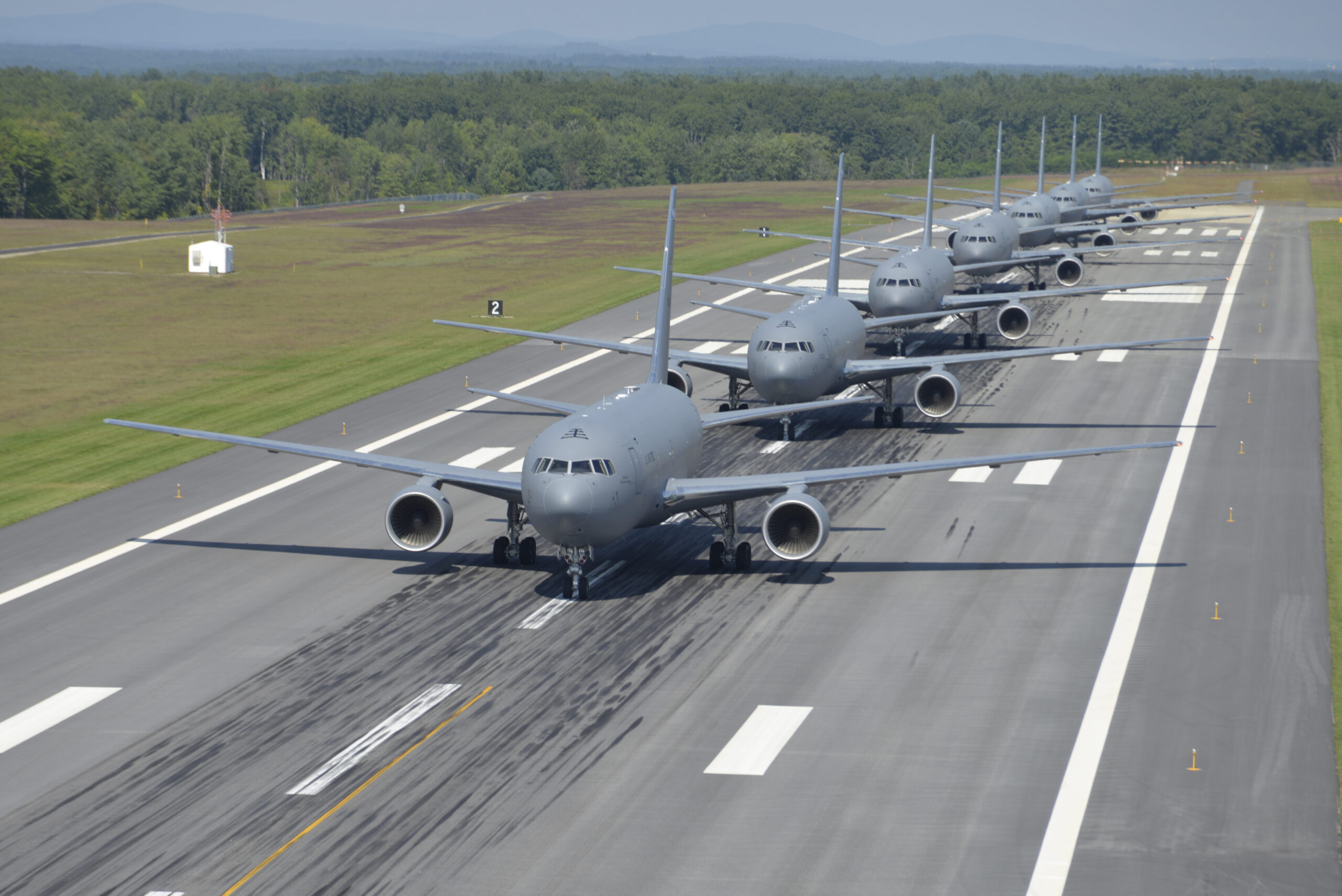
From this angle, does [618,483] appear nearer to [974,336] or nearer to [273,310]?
[974,336]

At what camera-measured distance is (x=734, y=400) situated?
2244 inches

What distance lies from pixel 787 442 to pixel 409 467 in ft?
61.5

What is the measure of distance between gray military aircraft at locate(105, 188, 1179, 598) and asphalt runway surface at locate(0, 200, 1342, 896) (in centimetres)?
149

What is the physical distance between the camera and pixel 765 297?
9431cm

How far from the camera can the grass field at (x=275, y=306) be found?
191 ft

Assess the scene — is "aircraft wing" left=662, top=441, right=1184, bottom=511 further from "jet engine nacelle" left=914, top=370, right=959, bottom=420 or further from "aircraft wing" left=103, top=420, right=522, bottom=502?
"jet engine nacelle" left=914, top=370, right=959, bottom=420

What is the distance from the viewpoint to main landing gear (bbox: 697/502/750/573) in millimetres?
38531

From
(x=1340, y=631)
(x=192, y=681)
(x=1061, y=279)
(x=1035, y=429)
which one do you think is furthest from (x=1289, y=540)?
(x=1061, y=279)

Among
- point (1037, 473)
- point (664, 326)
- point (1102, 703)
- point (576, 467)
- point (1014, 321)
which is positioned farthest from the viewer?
point (1014, 321)

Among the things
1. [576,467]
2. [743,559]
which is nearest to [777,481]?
[743,559]

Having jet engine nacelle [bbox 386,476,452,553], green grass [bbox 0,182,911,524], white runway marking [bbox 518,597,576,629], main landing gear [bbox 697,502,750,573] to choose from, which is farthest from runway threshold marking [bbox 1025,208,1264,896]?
green grass [bbox 0,182,911,524]

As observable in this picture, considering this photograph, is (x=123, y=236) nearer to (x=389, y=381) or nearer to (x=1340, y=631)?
(x=389, y=381)

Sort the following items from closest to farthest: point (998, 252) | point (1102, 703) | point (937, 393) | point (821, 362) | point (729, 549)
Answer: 1. point (1102, 703)
2. point (729, 549)
3. point (821, 362)
4. point (937, 393)
5. point (998, 252)

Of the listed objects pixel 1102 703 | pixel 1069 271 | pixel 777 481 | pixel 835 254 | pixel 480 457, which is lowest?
pixel 1102 703
